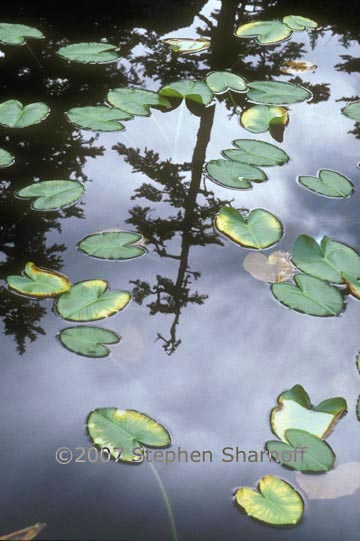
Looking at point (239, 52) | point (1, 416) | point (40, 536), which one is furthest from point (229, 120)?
point (40, 536)

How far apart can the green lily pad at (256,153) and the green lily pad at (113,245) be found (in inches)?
18.7

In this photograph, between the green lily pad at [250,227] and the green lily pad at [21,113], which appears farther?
the green lily pad at [21,113]

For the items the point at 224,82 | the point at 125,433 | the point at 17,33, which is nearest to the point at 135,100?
the point at 224,82

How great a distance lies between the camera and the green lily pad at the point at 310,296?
138 cm

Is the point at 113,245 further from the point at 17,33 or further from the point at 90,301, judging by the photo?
the point at 17,33

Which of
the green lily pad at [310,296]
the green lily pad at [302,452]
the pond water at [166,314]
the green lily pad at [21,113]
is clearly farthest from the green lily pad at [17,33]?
the green lily pad at [302,452]

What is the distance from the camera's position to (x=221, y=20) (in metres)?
2.60

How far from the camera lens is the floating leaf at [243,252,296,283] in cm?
147

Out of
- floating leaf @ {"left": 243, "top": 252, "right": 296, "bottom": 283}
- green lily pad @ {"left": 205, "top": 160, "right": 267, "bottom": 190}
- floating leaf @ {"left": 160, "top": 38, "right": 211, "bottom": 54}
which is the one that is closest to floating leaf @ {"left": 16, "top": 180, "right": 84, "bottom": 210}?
green lily pad @ {"left": 205, "top": 160, "right": 267, "bottom": 190}

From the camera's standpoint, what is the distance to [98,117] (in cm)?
196

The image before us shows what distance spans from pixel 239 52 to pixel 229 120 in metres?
0.52

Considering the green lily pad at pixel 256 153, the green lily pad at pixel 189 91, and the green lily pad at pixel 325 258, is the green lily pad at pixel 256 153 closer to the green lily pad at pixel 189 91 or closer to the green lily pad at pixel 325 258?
the green lily pad at pixel 189 91

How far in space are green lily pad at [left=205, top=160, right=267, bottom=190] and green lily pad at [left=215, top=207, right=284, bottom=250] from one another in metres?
0.14

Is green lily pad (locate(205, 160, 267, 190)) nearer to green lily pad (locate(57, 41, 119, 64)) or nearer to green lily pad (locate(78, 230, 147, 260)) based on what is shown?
green lily pad (locate(78, 230, 147, 260))
